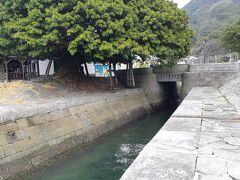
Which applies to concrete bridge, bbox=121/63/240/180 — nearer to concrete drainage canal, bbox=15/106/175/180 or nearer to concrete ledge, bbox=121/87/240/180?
concrete ledge, bbox=121/87/240/180

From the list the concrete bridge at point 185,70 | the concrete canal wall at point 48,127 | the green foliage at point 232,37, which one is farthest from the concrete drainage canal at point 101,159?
the green foliage at point 232,37

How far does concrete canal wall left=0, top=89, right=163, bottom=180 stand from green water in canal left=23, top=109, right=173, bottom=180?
443 millimetres

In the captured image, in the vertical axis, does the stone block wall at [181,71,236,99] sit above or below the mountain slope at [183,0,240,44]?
below

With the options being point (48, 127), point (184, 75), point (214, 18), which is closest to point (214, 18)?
point (214, 18)

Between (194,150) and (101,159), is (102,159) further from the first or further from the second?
(194,150)

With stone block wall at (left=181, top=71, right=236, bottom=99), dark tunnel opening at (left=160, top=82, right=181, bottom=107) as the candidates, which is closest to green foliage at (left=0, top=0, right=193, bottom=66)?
stone block wall at (left=181, top=71, right=236, bottom=99)

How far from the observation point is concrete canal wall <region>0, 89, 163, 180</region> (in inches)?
270

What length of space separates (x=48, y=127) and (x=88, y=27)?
5.23 meters

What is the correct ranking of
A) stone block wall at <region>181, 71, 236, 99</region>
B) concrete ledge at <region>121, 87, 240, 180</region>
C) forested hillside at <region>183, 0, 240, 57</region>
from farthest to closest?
forested hillside at <region>183, 0, 240, 57</region>, stone block wall at <region>181, 71, 236, 99</region>, concrete ledge at <region>121, 87, 240, 180</region>

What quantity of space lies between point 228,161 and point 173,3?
15.0 m

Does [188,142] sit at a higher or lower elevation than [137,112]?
higher

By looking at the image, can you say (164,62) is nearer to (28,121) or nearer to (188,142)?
(28,121)

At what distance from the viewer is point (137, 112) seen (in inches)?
597

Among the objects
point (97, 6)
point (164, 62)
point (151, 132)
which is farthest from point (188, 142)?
point (164, 62)
